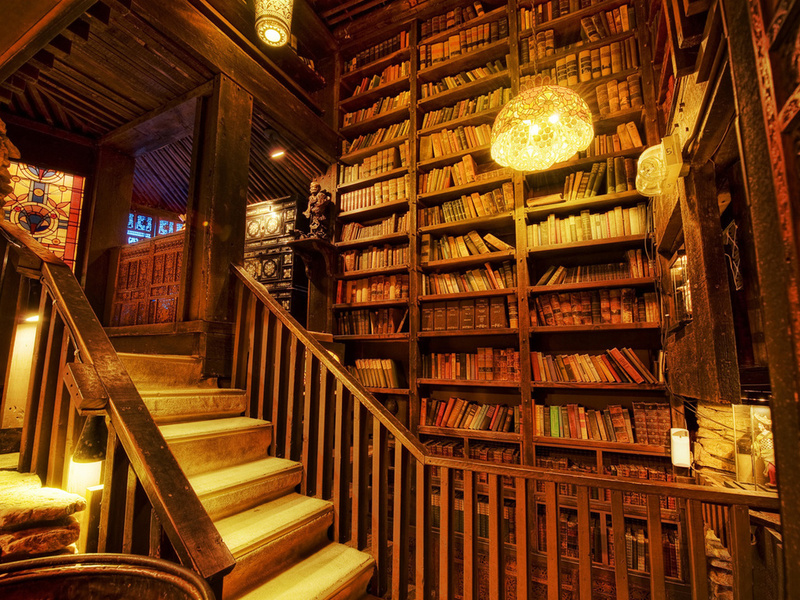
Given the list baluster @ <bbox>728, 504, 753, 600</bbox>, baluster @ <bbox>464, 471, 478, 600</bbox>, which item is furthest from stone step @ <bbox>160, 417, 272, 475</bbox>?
baluster @ <bbox>728, 504, 753, 600</bbox>

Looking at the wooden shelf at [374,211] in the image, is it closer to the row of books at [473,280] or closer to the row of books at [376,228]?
the row of books at [376,228]

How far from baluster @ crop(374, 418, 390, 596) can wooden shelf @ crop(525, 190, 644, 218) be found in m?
2.20

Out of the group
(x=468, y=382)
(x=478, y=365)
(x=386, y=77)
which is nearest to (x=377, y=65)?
(x=386, y=77)

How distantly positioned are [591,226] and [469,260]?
1.01 m

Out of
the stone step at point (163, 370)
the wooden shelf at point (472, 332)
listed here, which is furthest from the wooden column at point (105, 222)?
the wooden shelf at point (472, 332)

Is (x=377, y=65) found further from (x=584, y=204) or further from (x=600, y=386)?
(x=600, y=386)

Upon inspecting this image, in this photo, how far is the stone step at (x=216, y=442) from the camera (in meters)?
1.86

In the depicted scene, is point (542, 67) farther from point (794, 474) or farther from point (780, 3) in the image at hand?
point (794, 474)

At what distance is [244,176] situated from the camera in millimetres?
3107

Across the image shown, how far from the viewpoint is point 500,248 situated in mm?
3266

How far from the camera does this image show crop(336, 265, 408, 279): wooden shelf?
358 centimetres

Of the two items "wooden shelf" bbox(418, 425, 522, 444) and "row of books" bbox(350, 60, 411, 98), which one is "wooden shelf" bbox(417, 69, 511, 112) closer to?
"row of books" bbox(350, 60, 411, 98)

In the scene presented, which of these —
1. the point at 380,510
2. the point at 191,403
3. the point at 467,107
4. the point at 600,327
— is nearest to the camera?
the point at 380,510

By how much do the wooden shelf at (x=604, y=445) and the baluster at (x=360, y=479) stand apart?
1502mm
